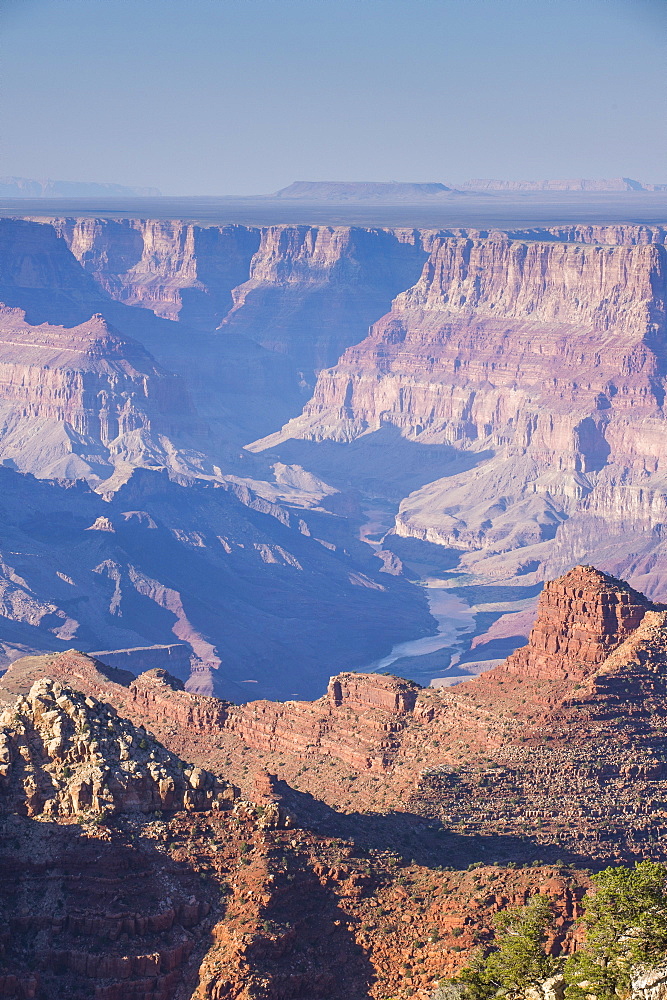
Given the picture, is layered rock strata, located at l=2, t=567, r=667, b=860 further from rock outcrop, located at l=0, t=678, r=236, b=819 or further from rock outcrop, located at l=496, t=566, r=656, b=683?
rock outcrop, located at l=0, t=678, r=236, b=819

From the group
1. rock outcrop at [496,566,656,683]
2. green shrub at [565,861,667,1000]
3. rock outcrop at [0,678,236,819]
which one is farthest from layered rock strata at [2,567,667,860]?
green shrub at [565,861,667,1000]

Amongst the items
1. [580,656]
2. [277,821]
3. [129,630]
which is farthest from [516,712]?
[129,630]

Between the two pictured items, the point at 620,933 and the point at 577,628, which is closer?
the point at 620,933

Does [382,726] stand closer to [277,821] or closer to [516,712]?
[516,712]

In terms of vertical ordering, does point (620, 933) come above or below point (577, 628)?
above

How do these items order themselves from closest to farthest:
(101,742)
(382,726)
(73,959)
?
1. (73,959)
2. (101,742)
3. (382,726)

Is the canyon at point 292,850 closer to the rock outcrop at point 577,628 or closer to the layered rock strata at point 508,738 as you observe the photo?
the layered rock strata at point 508,738

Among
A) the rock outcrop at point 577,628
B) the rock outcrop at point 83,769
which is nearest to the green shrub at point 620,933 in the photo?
the rock outcrop at point 83,769

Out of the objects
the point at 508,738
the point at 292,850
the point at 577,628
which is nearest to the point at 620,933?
the point at 292,850

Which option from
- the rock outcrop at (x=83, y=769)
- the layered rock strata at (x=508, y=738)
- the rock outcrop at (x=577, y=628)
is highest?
the rock outcrop at (x=83, y=769)

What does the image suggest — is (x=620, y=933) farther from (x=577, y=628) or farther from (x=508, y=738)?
(x=577, y=628)

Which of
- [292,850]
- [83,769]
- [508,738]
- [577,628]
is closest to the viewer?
[83,769]
